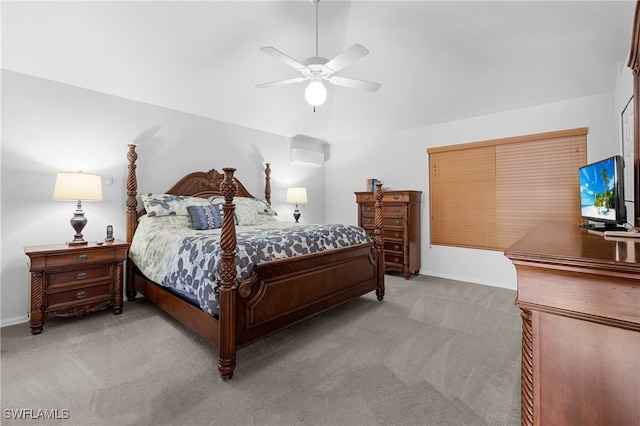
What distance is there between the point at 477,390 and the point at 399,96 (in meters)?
3.76

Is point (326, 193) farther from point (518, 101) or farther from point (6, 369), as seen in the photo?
point (6, 369)

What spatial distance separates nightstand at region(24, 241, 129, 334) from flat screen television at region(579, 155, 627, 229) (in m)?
4.00

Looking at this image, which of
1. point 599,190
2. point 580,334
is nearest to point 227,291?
point 580,334

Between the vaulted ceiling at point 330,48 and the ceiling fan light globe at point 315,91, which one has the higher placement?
the vaulted ceiling at point 330,48

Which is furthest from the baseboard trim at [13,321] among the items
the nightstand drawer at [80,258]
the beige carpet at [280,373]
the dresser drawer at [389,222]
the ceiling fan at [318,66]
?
the dresser drawer at [389,222]

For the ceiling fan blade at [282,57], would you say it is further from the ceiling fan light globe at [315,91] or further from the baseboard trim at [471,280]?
the baseboard trim at [471,280]

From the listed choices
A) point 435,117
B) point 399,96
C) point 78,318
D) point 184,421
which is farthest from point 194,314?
point 435,117

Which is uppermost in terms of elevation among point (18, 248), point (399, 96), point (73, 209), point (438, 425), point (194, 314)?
point (399, 96)

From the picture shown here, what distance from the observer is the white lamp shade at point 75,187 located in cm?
268

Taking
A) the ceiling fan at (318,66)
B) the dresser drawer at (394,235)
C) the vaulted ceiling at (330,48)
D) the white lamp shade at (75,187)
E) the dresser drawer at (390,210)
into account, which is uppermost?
the vaulted ceiling at (330,48)

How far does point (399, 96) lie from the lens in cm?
428

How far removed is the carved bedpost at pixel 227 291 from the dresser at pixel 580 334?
5.10 ft

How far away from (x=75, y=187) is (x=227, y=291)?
201 centimetres

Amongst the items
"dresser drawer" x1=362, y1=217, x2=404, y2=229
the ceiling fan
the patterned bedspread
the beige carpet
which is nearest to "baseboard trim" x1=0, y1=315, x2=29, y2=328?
the beige carpet
